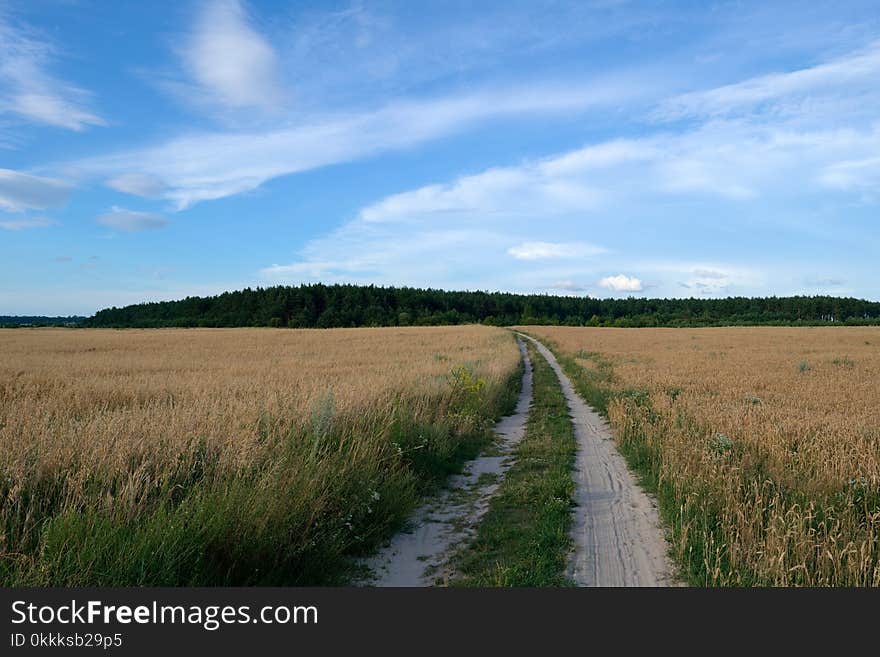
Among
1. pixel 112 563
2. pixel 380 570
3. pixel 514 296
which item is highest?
pixel 514 296

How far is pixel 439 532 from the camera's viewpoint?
6648mm

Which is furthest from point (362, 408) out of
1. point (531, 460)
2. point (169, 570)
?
point (169, 570)

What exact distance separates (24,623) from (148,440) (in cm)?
275

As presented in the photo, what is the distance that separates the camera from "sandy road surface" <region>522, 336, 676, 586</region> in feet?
17.4

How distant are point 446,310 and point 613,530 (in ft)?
428

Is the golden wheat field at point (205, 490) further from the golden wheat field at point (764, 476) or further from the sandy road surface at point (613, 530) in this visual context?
the golden wheat field at point (764, 476)

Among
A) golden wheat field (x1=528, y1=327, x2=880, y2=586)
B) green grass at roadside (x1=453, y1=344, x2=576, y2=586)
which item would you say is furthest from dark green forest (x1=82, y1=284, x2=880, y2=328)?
green grass at roadside (x1=453, y1=344, x2=576, y2=586)

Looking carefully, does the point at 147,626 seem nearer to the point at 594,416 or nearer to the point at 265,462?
the point at 265,462

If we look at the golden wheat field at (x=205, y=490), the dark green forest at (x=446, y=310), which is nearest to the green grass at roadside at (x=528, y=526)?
the golden wheat field at (x=205, y=490)

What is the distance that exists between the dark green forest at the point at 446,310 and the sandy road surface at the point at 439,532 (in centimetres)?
11005

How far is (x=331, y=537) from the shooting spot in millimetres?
5688

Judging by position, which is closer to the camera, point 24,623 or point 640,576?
point 24,623

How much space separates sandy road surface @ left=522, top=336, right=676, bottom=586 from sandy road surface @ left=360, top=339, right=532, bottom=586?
55.6 inches

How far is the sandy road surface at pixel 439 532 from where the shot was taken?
5.48 m
